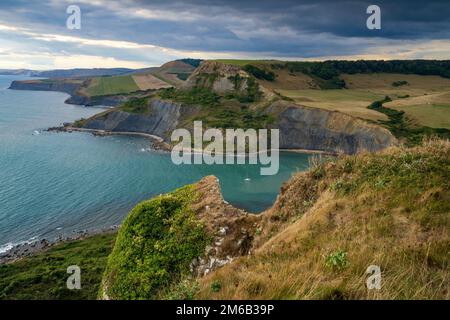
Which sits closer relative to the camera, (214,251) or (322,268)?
(322,268)

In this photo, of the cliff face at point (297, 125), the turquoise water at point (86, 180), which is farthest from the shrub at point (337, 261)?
the cliff face at point (297, 125)

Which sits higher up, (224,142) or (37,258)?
(224,142)

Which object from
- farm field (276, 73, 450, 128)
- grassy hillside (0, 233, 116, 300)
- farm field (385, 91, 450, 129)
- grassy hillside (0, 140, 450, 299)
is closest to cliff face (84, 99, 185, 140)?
farm field (276, 73, 450, 128)

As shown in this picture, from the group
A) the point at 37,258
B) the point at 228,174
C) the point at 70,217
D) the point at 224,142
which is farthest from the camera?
the point at 224,142

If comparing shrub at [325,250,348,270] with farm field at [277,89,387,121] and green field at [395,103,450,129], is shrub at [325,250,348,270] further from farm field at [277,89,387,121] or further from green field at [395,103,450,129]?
farm field at [277,89,387,121]

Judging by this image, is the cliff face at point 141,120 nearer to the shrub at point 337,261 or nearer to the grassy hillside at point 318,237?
the grassy hillside at point 318,237
